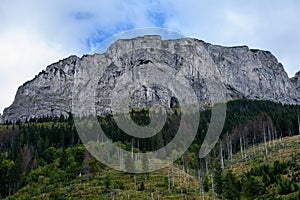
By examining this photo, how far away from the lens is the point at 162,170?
8425 cm

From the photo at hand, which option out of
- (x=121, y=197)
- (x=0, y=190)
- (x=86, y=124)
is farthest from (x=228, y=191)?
(x=86, y=124)

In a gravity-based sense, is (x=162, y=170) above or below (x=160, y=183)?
above

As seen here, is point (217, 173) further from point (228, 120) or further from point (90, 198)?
point (228, 120)

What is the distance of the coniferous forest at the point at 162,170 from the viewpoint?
2431 inches

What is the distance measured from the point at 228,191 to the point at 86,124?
7513 cm

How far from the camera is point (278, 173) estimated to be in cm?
6300

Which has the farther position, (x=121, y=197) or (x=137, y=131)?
(x=137, y=131)

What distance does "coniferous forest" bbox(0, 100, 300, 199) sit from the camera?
61750 mm

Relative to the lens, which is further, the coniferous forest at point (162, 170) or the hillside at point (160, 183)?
the coniferous forest at point (162, 170)

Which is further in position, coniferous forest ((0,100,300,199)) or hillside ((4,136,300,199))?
coniferous forest ((0,100,300,199))

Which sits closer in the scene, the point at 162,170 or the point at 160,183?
the point at 160,183

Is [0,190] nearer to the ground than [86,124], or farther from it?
nearer to the ground

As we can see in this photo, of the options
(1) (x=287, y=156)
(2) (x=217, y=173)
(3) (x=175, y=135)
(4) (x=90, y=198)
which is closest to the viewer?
(4) (x=90, y=198)

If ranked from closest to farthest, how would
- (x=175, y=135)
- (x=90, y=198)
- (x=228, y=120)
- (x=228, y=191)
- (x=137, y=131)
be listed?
(x=228, y=191) → (x=90, y=198) → (x=175, y=135) → (x=137, y=131) → (x=228, y=120)
